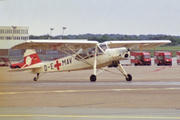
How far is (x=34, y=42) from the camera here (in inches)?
676

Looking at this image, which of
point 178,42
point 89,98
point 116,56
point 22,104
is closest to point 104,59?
point 116,56

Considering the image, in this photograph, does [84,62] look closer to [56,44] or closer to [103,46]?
[103,46]

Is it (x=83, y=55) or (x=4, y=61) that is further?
(x=4, y=61)

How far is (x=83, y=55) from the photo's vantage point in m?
19.2

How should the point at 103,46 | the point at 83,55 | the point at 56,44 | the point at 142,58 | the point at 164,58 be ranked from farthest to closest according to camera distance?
the point at 142,58, the point at 164,58, the point at 83,55, the point at 103,46, the point at 56,44

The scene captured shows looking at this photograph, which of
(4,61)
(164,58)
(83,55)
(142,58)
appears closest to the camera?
(83,55)

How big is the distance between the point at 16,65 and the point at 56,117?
3310 cm

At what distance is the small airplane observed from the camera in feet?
58.6

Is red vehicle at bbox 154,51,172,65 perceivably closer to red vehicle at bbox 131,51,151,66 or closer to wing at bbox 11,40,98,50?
red vehicle at bbox 131,51,151,66

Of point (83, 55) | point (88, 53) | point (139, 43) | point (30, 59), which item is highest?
point (139, 43)

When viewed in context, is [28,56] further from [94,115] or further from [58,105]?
[94,115]

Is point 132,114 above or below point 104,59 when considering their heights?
below

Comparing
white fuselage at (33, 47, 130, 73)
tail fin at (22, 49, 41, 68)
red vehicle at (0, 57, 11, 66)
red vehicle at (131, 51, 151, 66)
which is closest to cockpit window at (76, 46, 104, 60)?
white fuselage at (33, 47, 130, 73)

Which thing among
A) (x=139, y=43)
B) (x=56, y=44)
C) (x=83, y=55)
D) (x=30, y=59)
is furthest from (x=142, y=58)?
(x=56, y=44)
